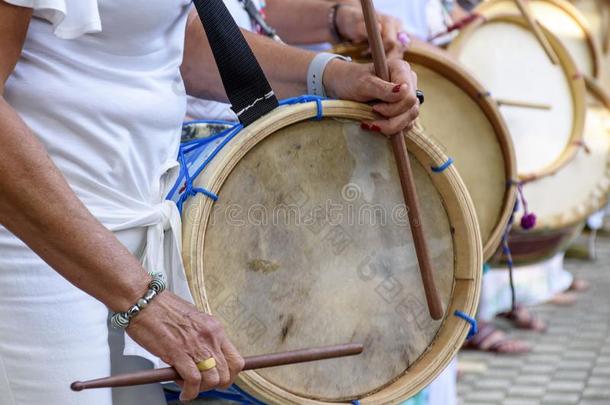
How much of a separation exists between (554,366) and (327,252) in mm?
2676

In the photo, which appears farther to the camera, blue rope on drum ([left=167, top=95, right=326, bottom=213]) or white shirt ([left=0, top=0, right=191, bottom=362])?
blue rope on drum ([left=167, top=95, right=326, bottom=213])

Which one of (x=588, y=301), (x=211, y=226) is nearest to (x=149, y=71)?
(x=211, y=226)

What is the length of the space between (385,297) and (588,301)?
3663 mm

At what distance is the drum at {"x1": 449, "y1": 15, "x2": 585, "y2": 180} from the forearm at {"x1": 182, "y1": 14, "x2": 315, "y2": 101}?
2.01 metres

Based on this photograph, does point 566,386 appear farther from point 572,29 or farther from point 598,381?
point 572,29

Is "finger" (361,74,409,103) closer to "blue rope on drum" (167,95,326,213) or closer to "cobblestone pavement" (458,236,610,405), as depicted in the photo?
"blue rope on drum" (167,95,326,213)

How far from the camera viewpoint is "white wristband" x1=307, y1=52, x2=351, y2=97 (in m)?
2.02

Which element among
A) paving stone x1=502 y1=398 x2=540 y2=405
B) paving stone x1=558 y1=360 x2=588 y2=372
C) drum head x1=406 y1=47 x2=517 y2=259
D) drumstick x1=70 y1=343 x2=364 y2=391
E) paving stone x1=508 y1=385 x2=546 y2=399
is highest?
drumstick x1=70 y1=343 x2=364 y2=391

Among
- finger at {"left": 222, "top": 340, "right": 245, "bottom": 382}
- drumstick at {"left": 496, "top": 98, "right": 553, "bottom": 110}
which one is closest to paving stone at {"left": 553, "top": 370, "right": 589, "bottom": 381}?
drumstick at {"left": 496, "top": 98, "right": 553, "bottom": 110}

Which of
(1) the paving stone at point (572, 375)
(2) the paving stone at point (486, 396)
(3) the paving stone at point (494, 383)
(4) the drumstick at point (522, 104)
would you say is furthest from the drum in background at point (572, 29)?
(2) the paving stone at point (486, 396)

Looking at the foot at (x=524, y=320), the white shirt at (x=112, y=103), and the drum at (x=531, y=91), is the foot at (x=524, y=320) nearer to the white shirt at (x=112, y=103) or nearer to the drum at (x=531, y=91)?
the drum at (x=531, y=91)

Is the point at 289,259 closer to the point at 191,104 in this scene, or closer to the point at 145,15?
the point at 145,15

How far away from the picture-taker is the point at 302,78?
2.06 metres

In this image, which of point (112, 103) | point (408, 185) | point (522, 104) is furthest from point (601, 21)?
point (112, 103)
